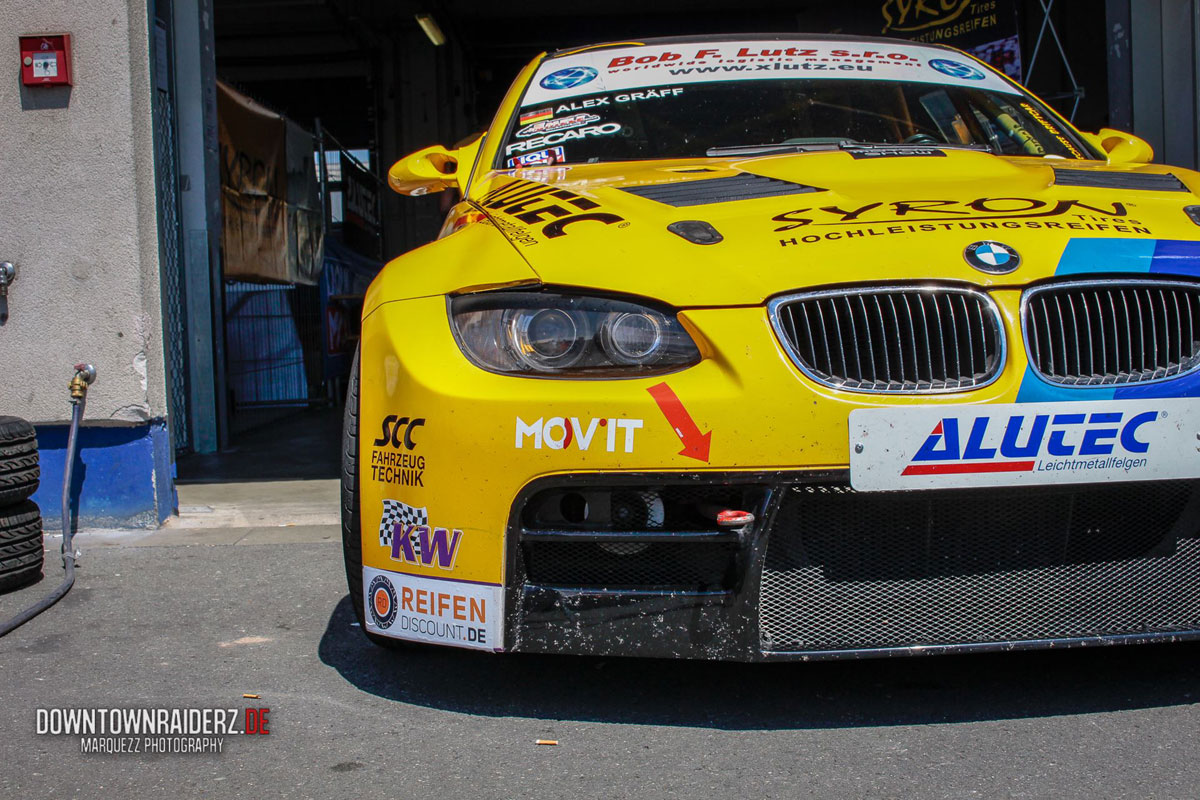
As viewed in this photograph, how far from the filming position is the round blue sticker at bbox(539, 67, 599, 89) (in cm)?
388

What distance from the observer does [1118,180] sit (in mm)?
2871

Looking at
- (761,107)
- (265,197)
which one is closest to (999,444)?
(761,107)

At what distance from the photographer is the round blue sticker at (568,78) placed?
3.88m

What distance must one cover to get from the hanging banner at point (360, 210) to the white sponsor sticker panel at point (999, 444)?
40.5 feet

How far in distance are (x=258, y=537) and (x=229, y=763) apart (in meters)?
2.59

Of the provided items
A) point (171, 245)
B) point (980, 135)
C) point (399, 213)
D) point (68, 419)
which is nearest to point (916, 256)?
point (980, 135)

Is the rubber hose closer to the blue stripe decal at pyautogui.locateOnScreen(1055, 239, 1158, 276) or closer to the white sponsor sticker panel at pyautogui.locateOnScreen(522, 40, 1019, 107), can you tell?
the white sponsor sticker panel at pyautogui.locateOnScreen(522, 40, 1019, 107)

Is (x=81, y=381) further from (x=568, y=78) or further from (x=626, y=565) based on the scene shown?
(x=626, y=565)

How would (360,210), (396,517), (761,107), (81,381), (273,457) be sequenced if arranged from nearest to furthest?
(396,517) < (761,107) < (81,381) < (273,457) < (360,210)

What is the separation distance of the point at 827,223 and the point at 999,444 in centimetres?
60

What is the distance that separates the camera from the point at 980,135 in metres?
3.69

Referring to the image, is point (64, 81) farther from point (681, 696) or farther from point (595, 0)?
point (595, 0)

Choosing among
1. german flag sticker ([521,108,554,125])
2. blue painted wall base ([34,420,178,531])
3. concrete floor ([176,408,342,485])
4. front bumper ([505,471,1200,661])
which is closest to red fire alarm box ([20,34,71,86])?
blue painted wall base ([34,420,178,531])

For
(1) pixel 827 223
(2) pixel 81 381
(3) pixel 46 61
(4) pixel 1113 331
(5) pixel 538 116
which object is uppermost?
(3) pixel 46 61
